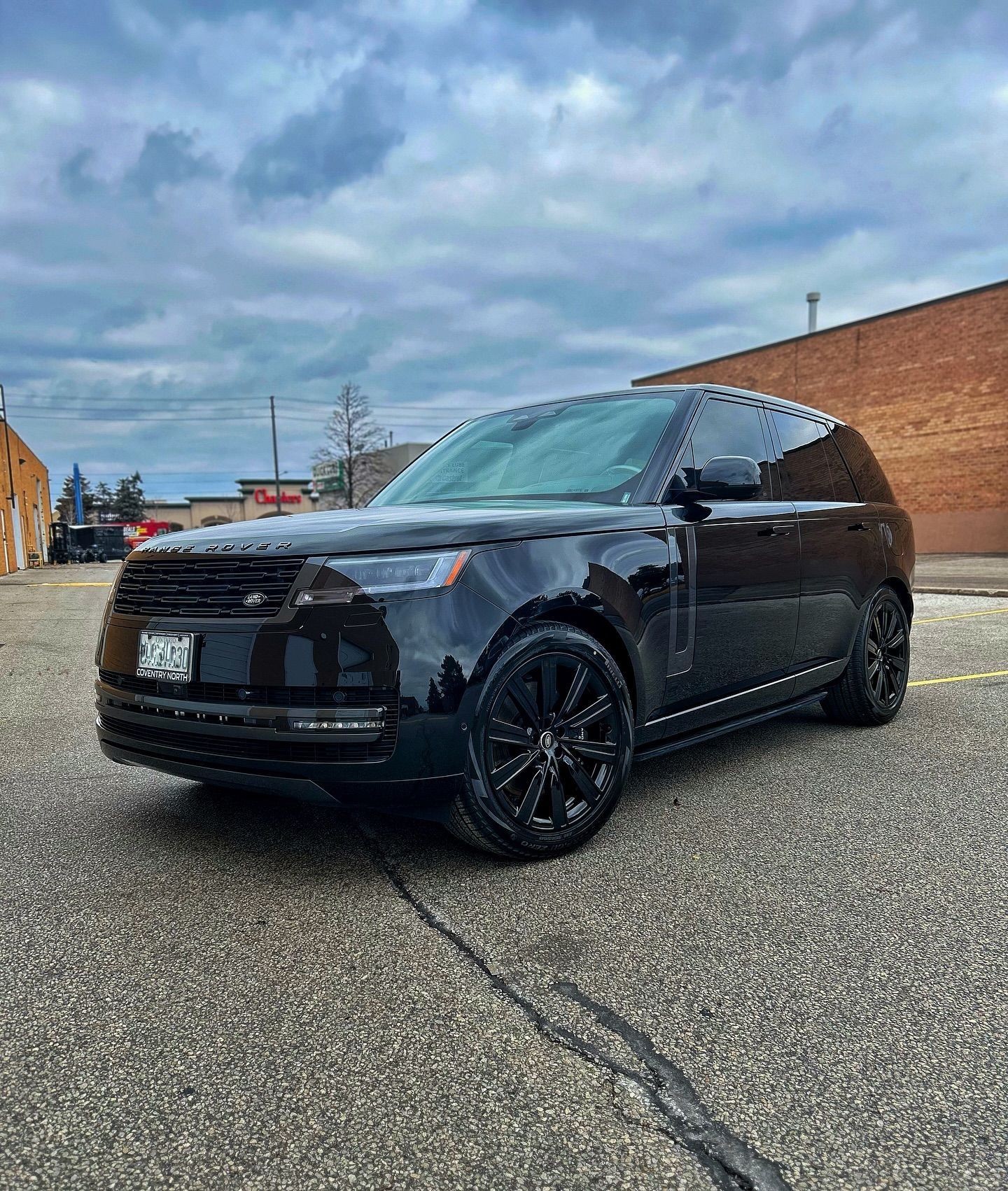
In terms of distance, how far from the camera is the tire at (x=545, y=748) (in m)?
2.84

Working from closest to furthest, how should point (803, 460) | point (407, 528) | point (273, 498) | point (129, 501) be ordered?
point (407, 528), point (803, 460), point (273, 498), point (129, 501)

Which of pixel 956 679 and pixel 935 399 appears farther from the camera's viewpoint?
pixel 935 399

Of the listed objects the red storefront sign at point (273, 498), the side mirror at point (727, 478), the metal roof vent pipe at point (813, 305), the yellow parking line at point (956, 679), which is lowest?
the yellow parking line at point (956, 679)

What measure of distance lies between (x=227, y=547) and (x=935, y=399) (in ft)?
92.5

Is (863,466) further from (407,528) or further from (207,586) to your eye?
(207,586)

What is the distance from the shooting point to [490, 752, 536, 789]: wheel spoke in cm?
287

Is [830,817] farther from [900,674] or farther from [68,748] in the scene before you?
[68,748]

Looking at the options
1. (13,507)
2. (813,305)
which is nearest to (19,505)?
(13,507)

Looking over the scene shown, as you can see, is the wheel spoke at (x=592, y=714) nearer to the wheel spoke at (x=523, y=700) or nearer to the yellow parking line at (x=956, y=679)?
the wheel spoke at (x=523, y=700)

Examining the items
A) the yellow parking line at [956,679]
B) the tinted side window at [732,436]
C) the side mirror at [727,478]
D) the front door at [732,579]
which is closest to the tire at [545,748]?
the front door at [732,579]

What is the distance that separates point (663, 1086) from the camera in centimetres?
182

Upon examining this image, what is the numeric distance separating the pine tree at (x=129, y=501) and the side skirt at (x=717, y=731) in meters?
123

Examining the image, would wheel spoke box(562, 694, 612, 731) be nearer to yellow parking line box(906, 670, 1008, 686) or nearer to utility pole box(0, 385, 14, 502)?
yellow parking line box(906, 670, 1008, 686)

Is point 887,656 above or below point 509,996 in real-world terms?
above
